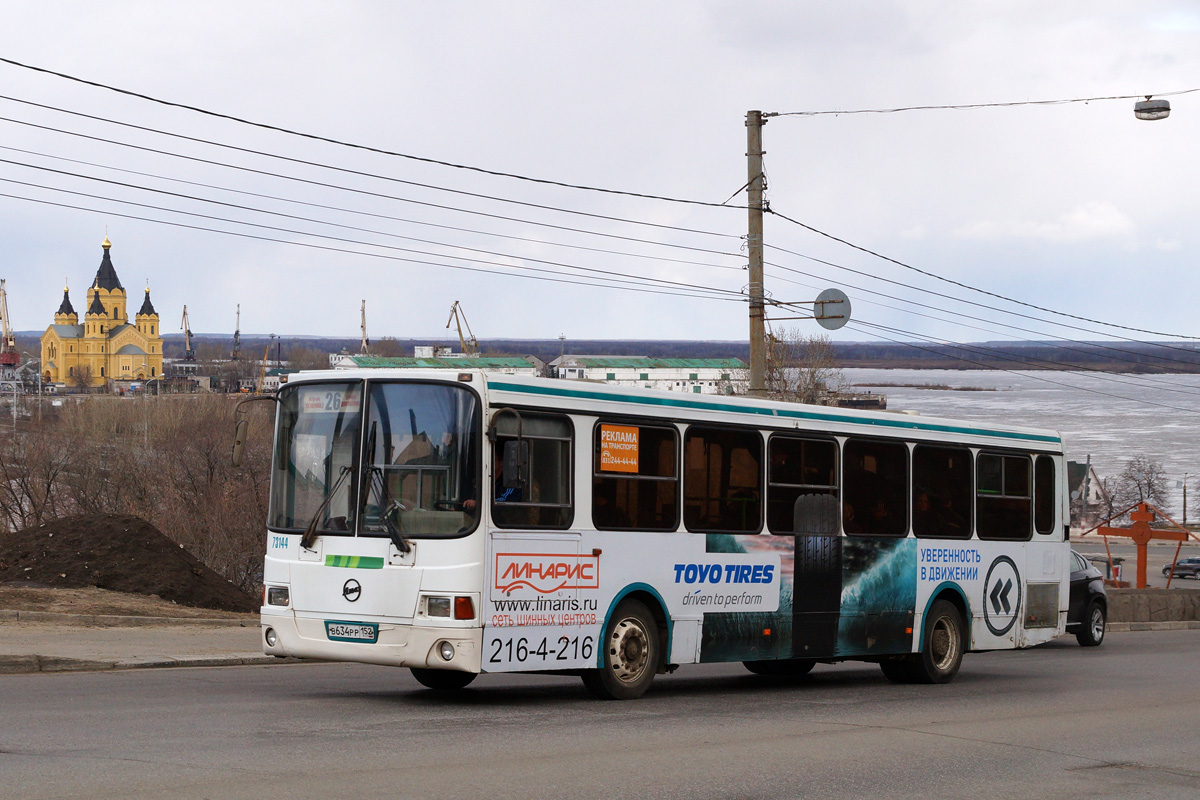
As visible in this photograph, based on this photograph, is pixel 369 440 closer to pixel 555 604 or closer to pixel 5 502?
pixel 555 604

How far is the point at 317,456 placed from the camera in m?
12.4

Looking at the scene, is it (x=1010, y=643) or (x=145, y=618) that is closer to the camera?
(x=1010, y=643)

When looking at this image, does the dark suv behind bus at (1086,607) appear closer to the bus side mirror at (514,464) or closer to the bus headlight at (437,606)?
the bus side mirror at (514,464)

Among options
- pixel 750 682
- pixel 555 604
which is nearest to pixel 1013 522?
pixel 750 682

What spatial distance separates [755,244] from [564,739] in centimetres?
1608

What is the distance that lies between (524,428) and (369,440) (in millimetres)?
1318

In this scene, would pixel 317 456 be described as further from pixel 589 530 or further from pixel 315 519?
pixel 589 530

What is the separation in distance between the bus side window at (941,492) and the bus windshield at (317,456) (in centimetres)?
702

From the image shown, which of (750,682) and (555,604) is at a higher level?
(555,604)

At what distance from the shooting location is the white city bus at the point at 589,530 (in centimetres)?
1174

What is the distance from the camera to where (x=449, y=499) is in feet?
38.5

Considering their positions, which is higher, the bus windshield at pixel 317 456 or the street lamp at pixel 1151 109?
the street lamp at pixel 1151 109

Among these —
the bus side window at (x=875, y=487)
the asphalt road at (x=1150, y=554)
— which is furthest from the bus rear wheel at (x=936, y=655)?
the asphalt road at (x=1150, y=554)

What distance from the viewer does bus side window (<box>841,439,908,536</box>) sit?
1537 centimetres
